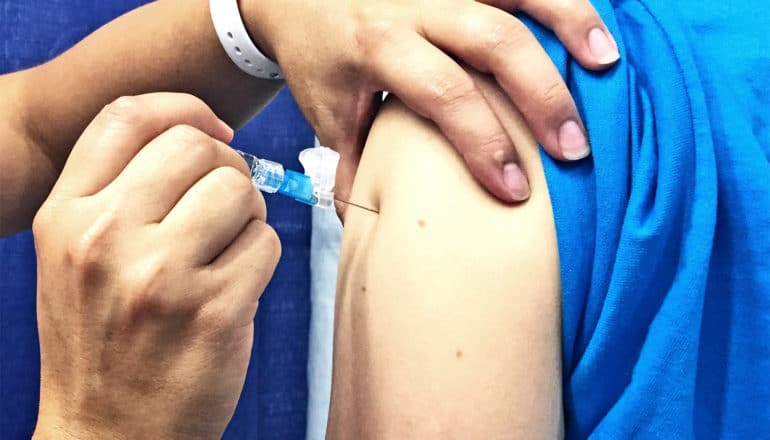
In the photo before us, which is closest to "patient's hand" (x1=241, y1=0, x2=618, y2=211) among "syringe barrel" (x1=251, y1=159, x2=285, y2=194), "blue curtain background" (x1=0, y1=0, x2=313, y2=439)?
"syringe barrel" (x1=251, y1=159, x2=285, y2=194)

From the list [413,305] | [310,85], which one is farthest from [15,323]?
[413,305]

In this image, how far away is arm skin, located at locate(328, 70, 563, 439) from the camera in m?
0.55

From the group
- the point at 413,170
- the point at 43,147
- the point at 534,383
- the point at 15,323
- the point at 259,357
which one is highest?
the point at 413,170

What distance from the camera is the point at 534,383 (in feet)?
1.84

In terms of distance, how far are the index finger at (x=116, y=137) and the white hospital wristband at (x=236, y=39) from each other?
356mm

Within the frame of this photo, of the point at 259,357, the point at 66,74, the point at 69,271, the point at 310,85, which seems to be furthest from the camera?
the point at 259,357

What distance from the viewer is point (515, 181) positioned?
0.58m

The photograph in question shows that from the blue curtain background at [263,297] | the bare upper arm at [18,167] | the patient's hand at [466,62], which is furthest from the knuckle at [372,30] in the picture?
the blue curtain background at [263,297]

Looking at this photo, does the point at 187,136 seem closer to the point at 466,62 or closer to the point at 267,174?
the point at 267,174

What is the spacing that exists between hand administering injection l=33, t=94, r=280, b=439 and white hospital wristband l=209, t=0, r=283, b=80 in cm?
36

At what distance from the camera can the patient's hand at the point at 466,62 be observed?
585 mm

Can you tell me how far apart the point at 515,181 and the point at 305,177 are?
0.81 ft

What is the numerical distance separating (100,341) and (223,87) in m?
0.55

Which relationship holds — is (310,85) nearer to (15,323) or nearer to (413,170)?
(413,170)
